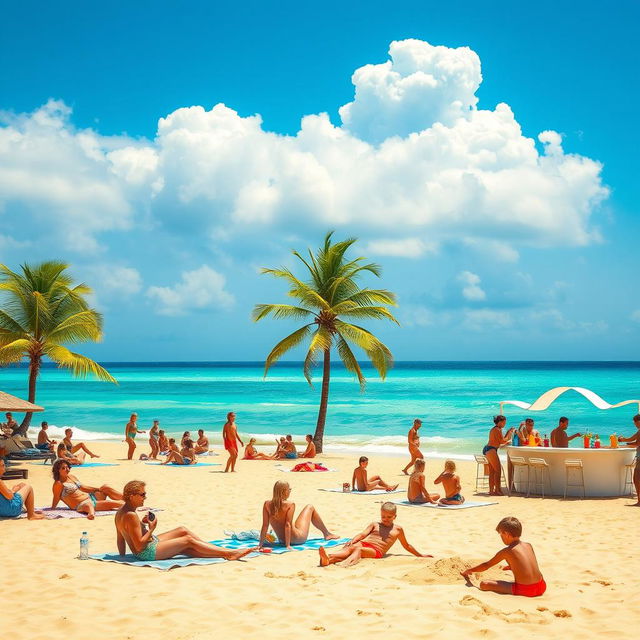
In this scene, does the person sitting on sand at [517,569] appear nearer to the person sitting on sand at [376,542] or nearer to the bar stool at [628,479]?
the person sitting on sand at [376,542]

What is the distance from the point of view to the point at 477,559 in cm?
677

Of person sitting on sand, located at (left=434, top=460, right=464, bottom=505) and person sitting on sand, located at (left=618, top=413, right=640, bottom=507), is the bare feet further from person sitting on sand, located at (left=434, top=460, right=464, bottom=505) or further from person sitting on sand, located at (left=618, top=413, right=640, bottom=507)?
person sitting on sand, located at (left=618, top=413, right=640, bottom=507)

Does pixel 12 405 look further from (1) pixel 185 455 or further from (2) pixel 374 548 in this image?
(2) pixel 374 548

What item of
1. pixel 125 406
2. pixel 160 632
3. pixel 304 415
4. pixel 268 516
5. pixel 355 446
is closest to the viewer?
pixel 160 632

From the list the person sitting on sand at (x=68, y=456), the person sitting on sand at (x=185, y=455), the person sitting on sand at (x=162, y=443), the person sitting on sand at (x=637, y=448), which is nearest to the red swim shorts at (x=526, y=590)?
the person sitting on sand at (x=637, y=448)

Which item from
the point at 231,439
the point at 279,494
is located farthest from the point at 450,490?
the point at 231,439

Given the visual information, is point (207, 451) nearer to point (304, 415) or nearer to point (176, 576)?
point (176, 576)

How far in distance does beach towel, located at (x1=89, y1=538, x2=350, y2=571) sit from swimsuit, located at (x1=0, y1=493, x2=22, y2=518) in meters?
2.64

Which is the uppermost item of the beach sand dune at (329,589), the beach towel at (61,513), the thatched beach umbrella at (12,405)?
the thatched beach umbrella at (12,405)

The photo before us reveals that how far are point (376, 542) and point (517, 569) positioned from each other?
178cm

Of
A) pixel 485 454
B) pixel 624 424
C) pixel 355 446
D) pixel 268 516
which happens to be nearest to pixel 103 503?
pixel 268 516

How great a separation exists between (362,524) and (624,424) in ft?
95.6

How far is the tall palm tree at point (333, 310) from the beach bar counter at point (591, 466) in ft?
30.2

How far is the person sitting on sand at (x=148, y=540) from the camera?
262 inches
